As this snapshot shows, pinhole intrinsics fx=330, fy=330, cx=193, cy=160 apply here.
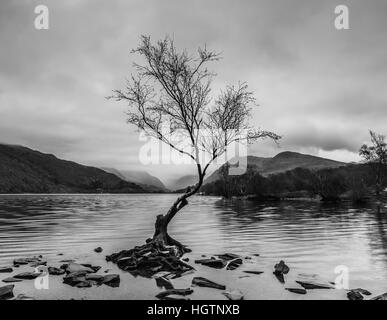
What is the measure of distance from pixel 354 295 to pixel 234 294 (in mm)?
5475

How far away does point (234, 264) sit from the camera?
21.9 meters

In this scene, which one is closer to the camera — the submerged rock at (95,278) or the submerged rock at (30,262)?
the submerged rock at (95,278)

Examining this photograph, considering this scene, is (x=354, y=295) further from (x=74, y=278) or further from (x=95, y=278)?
(x=74, y=278)

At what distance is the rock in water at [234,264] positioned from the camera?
21.1 m

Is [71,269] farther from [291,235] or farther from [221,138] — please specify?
[291,235]

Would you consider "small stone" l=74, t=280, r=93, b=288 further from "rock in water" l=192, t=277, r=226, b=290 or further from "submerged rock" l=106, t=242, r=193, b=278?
"rock in water" l=192, t=277, r=226, b=290

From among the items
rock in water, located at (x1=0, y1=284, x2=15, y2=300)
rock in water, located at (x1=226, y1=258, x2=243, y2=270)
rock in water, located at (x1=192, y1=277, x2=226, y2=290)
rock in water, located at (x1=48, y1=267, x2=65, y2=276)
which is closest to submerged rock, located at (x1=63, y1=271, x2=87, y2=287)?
rock in water, located at (x1=48, y1=267, x2=65, y2=276)

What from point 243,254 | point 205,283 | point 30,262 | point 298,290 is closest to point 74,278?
point 30,262

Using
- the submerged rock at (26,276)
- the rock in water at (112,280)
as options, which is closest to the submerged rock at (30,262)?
the submerged rock at (26,276)

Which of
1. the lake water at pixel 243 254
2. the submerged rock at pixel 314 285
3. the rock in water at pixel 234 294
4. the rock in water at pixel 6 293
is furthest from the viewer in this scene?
the submerged rock at pixel 314 285

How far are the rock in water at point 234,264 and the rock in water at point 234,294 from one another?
4.98 metres

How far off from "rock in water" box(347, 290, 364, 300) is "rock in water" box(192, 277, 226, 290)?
587 cm

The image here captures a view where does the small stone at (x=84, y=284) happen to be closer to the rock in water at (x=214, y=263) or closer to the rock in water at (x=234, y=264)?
the rock in water at (x=214, y=263)
